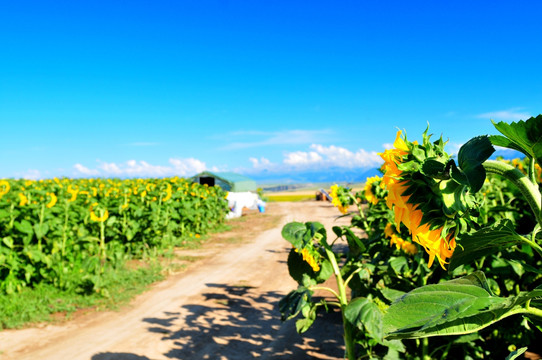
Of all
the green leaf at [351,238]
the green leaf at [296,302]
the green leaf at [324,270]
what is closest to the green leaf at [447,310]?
the green leaf at [351,238]

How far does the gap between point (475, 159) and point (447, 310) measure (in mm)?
277

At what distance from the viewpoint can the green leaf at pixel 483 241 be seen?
784 millimetres

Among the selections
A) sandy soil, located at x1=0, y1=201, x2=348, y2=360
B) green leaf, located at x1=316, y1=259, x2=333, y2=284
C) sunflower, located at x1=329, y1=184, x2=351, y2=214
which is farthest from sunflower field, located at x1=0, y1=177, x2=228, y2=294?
green leaf, located at x1=316, y1=259, x2=333, y2=284

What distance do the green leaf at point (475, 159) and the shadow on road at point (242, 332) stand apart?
169 inches

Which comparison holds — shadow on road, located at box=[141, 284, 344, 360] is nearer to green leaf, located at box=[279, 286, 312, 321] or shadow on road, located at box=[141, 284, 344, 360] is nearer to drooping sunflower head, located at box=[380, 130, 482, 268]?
green leaf, located at box=[279, 286, 312, 321]

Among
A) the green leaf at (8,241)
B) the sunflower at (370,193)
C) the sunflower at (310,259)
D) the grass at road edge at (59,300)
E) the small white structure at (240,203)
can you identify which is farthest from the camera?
the small white structure at (240,203)

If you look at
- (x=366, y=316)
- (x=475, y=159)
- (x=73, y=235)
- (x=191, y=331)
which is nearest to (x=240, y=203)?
(x=73, y=235)

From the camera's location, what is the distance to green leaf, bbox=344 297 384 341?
2.33m

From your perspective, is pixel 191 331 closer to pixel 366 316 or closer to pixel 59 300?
pixel 59 300

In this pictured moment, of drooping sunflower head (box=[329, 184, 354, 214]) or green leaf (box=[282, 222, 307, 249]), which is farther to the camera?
drooping sunflower head (box=[329, 184, 354, 214])

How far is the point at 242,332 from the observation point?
545 cm

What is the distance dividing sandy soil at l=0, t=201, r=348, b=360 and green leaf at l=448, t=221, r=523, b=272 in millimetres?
4036

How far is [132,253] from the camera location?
10.1m

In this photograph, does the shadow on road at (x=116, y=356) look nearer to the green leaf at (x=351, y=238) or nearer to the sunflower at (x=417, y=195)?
the green leaf at (x=351, y=238)
